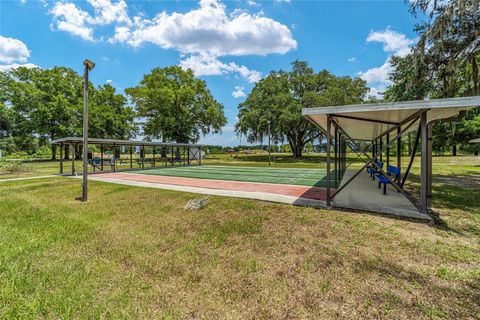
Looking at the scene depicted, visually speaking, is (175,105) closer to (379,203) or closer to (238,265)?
(379,203)

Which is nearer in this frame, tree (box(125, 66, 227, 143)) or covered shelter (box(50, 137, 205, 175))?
covered shelter (box(50, 137, 205, 175))

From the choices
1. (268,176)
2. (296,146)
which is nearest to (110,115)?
(296,146)

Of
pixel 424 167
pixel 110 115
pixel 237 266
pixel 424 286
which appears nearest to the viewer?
pixel 424 286

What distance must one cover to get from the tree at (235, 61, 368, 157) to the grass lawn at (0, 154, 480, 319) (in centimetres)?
2102

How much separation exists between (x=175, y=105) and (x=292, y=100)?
16227 mm

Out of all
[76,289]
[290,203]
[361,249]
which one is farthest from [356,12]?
[76,289]

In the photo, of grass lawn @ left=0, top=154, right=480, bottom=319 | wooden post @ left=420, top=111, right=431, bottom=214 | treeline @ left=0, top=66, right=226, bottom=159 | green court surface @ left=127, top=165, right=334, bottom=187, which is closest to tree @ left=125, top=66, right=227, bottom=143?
treeline @ left=0, top=66, right=226, bottom=159

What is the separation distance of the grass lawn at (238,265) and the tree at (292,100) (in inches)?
828

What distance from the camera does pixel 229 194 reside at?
7555 mm

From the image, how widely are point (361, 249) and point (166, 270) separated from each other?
2.97 metres

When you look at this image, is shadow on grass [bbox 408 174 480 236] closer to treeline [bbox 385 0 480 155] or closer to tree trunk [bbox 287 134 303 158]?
treeline [bbox 385 0 480 155]

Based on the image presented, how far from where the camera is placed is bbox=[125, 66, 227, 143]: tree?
30578 mm

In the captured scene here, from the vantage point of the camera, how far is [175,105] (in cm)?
3123

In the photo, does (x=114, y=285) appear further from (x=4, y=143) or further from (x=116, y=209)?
(x=4, y=143)
